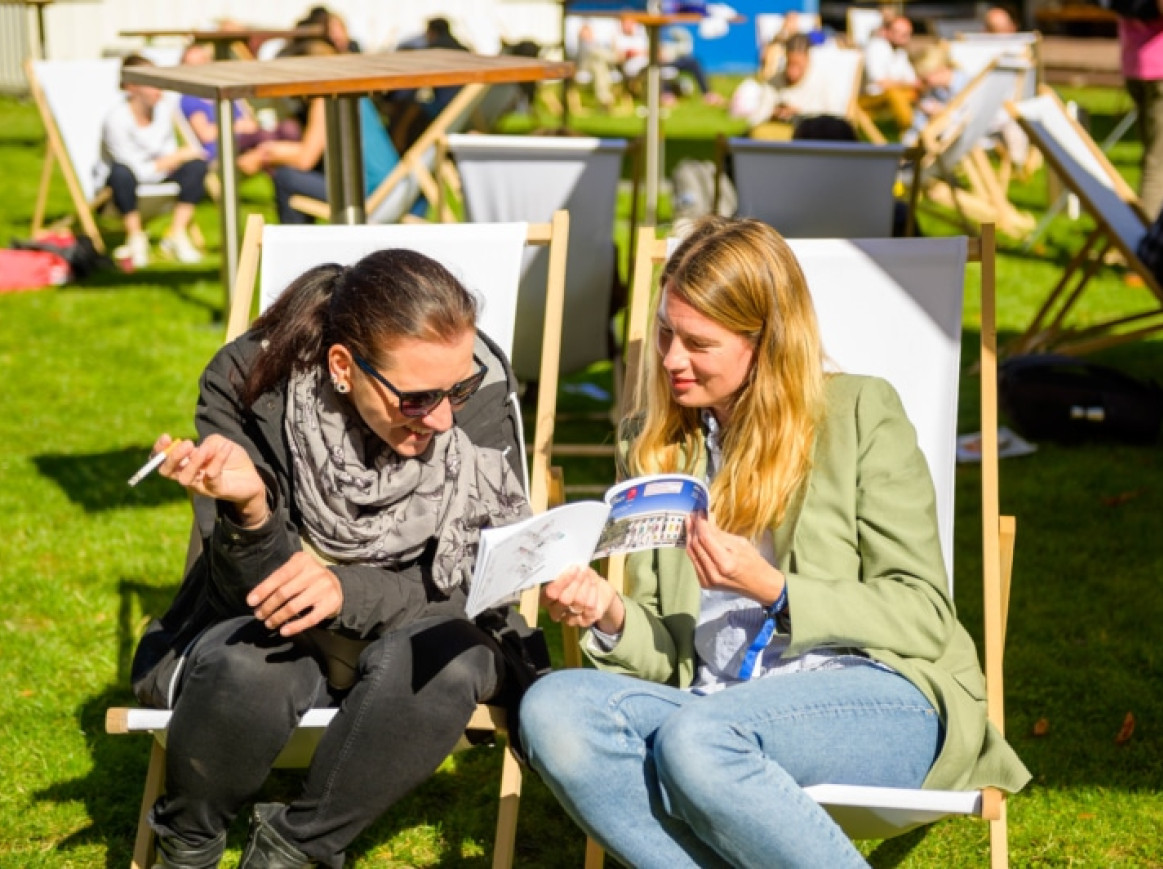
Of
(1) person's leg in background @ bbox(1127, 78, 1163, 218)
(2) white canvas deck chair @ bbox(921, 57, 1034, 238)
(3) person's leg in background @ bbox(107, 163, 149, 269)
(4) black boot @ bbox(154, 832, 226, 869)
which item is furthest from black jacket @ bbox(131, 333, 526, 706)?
(3) person's leg in background @ bbox(107, 163, 149, 269)

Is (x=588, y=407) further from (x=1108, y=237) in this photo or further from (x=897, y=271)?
(x=897, y=271)

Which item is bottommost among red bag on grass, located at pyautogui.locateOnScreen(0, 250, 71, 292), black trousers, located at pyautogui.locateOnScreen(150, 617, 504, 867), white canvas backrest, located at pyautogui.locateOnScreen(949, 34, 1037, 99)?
red bag on grass, located at pyautogui.locateOnScreen(0, 250, 71, 292)

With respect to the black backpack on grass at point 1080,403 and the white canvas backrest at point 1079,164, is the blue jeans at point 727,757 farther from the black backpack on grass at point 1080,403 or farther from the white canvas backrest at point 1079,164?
the white canvas backrest at point 1079,164

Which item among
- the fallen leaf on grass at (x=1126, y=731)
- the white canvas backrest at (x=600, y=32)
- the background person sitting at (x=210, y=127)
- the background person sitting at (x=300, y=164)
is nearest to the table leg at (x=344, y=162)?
the fallen leaf on grass at (x=1126, y=731)

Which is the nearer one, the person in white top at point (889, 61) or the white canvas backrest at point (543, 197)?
the white canvas backrest at point (543, 197)

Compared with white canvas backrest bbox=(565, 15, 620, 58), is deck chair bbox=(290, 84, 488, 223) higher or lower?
higher

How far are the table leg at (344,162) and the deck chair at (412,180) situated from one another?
206cm

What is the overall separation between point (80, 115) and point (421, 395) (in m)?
7.28

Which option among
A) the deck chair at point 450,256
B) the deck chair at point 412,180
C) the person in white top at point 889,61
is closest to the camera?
the deck chair at point 450,256

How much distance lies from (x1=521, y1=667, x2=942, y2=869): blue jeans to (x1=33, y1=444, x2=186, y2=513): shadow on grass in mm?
2788

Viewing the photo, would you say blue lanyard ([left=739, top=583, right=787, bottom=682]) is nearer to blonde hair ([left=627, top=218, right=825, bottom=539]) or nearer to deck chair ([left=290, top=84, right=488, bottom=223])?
blonde hair ([left=627, top=218, right=825, bottom=539])

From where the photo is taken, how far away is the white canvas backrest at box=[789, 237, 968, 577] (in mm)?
3102

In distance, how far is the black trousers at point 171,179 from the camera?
875cm

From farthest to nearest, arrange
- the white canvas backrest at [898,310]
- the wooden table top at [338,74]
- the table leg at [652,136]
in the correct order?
the table leg at [652,136], the wooden table top at [338,74], the white canvas backrest at [898,310]
